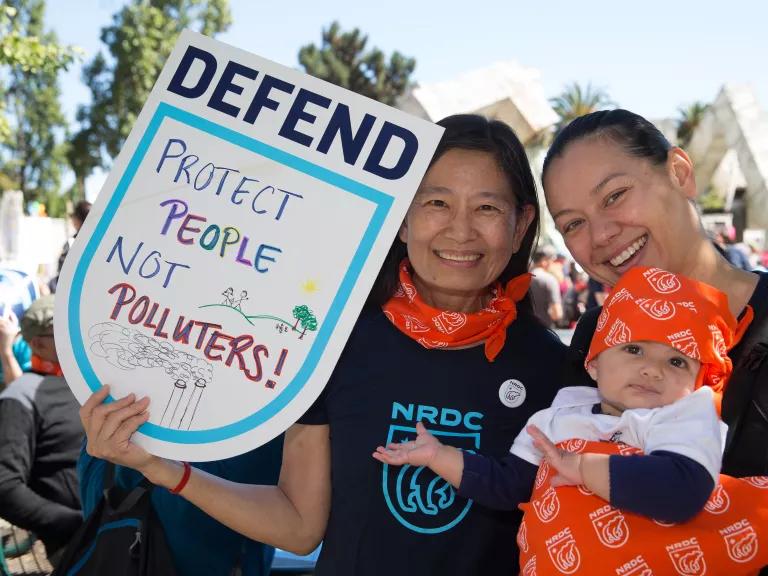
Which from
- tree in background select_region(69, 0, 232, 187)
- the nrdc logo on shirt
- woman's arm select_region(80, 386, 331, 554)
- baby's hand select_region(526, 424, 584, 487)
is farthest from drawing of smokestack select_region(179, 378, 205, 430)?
tree in background select_region(69, 0, 232, 187)

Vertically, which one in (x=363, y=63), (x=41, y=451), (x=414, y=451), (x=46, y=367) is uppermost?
(x=363, y=63)

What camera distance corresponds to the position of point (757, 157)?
67.1 feet

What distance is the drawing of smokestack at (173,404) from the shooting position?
153 cm

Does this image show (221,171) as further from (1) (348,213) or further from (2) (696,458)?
(2) (696,458)

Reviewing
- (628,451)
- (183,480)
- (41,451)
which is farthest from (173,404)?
(41,451)

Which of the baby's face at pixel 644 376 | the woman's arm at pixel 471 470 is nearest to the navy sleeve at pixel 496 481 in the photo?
the woman's arm at pixel 471 470

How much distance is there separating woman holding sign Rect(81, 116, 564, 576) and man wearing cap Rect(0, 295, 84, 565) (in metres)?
1.96

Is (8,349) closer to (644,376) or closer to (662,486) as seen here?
(644,376)

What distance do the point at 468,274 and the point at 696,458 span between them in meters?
0.69

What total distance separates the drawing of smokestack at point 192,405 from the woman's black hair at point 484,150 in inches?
21.7

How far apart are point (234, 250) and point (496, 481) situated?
0.74 meters

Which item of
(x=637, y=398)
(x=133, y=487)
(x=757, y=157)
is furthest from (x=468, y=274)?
(x=757, y=157)

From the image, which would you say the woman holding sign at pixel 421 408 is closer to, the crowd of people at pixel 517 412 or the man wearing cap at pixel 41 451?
the crowd of people at pixel 517 412

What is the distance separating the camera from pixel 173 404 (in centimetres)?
153
